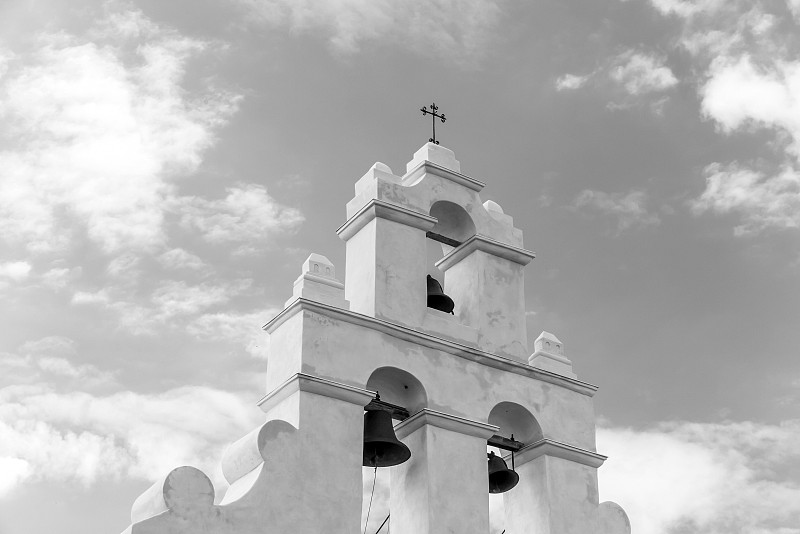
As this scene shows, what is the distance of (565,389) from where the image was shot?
15836 mm

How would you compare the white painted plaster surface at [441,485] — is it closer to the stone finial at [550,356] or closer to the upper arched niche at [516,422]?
the upper arched niche at [516,422]

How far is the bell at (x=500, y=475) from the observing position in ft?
49.5

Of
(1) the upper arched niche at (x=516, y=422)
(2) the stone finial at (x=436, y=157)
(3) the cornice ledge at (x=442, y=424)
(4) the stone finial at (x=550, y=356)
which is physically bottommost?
(3) the cornice ledge at (x=442, y=424)

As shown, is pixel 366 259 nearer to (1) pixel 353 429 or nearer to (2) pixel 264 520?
(1) pixel 353 429

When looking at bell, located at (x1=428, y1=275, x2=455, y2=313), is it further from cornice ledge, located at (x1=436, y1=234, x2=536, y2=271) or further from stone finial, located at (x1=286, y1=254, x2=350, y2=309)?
stone finial, located at (x1=286, y1=254, x2=350, y2=309)

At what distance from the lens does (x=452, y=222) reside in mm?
16391

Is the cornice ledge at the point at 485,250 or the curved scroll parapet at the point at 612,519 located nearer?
the curved scroll parapet at the point at 612,519

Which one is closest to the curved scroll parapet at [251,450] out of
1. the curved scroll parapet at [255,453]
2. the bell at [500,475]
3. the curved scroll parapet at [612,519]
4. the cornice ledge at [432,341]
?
the curved scroll parapet at [255,453]

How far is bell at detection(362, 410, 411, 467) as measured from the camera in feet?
46.4

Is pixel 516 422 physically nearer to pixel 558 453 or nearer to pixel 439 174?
pixel 558 453

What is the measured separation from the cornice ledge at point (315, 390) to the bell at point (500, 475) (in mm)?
1746

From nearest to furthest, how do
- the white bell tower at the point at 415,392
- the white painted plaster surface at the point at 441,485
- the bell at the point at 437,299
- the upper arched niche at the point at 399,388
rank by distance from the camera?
the white bell tower at the point at 415,392 → the white painted plaster surface at the point at 441,485 → the upper arched niche at the point at 399,388 → the bell at the point at 437,299

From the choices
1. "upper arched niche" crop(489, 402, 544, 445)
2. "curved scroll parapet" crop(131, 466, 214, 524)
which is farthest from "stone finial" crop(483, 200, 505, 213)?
"curved scroll parapet" crop(131, 466, 214, 524)

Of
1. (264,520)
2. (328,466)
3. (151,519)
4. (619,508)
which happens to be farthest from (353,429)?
(619,508)
